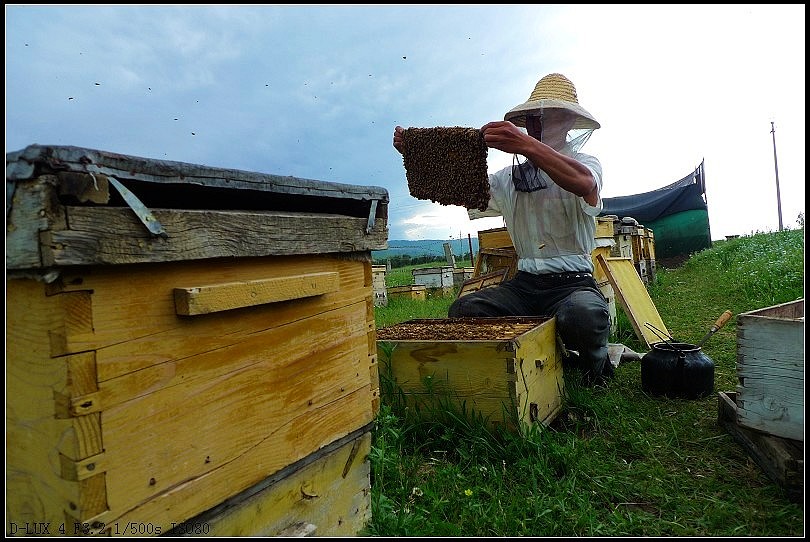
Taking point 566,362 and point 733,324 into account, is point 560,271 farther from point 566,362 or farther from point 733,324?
point 733,324

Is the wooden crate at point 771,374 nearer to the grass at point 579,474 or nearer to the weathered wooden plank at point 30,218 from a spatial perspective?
the grass at point 579,474

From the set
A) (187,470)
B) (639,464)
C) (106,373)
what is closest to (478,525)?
(639,464)

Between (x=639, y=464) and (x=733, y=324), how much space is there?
3.76m

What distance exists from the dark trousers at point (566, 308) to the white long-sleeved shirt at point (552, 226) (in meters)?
0.11

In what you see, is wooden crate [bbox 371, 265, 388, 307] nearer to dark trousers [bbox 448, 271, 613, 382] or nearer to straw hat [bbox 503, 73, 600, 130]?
dark trousers [bbox 448, 271, 613, 382]

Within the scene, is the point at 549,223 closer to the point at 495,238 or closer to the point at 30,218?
the point at 495,238

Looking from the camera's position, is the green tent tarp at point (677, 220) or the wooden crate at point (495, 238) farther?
the green tent tarp at point (677, 220)

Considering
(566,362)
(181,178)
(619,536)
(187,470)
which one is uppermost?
(181,178)

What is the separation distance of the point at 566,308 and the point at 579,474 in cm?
111

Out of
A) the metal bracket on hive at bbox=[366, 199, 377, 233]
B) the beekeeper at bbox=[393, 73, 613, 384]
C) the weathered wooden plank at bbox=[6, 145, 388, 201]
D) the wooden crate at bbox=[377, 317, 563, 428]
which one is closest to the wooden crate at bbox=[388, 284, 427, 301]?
the beekeeper at bbox=[393, 73, 613, 384]

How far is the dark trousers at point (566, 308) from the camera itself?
3.14 metres

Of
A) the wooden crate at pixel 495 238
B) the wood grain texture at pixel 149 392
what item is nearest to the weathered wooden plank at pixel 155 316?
the wood grain texture at pixel 149 392

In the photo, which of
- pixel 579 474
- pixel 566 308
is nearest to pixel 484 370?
pixel 579 474

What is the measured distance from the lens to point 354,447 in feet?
6.03
